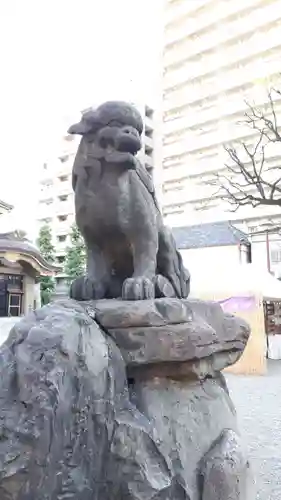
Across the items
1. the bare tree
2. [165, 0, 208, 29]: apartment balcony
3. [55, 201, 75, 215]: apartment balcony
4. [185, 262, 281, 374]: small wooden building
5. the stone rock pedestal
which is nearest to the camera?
the stone rock pedestal

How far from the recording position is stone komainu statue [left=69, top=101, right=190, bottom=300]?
1.50 meters

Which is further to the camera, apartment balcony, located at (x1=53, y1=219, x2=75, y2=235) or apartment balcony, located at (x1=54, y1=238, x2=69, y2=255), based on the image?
apartment balcony, located at (x1=53, y1=219, x2=75, y2=235)

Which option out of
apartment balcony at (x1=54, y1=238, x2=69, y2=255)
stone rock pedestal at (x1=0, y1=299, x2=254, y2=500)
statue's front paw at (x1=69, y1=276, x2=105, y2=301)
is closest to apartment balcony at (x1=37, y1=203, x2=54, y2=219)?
apartment balcony at (x1=54, y1=238, x2=69, y2=255)

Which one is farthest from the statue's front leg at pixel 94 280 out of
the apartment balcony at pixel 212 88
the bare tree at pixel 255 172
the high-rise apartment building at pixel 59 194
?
the high-rise apartment building at pixel 59 194

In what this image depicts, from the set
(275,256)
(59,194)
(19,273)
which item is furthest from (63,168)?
(19,273)

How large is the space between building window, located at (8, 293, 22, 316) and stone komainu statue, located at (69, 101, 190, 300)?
9.98 metres

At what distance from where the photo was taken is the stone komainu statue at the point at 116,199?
150 centimetres

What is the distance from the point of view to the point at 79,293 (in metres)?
1.65

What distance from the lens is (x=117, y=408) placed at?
3.95 feet

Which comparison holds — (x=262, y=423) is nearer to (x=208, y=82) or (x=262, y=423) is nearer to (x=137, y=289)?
(x=137, y=289)

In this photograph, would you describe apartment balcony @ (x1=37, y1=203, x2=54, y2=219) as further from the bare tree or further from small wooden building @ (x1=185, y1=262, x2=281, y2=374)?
small wooden building @ (x1=185, y1=262, x2=281, y2=374)

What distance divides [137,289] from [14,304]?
10.4 metres

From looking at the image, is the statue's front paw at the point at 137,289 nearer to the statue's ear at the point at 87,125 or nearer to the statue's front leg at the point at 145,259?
the statue's front leg at the point at 145,259

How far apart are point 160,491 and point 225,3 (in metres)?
30.3
